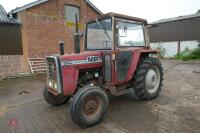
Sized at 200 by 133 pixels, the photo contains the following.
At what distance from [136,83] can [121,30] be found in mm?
A: 1310

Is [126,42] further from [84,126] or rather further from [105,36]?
[84,126]

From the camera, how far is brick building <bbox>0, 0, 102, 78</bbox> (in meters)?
9.73

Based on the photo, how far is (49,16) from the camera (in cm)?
1071

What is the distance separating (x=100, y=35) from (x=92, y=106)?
1736 millimetres

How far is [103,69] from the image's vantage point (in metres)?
4.09

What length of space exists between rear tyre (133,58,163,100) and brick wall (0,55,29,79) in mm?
7235

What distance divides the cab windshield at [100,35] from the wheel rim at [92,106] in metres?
1.24

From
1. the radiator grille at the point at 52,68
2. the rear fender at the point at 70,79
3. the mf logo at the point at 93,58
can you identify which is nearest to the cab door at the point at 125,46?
the mf logo at the point at 93,58

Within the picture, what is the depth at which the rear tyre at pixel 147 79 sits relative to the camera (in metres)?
4.39

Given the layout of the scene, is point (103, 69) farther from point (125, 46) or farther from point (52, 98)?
point (52, 98)

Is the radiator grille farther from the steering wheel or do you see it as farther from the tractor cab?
the steering wheel

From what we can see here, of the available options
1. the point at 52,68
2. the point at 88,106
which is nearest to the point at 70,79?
the point at 52,68

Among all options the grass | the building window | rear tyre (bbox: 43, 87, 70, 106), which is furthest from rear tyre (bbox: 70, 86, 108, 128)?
the grass

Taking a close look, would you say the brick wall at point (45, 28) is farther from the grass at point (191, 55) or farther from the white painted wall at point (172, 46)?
the white painted wall at point (172, 46)
